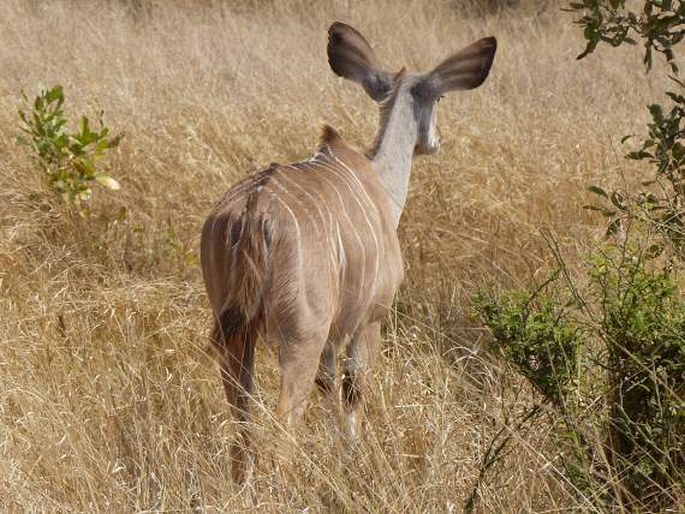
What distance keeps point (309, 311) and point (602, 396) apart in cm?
76

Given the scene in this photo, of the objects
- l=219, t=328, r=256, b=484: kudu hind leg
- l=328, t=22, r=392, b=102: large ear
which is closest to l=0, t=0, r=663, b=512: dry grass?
l=219, t=328, r=256, b=484: kudu hind leg

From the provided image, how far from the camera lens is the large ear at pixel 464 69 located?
15.5 ft

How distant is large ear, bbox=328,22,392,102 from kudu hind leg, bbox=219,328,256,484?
1.71 m

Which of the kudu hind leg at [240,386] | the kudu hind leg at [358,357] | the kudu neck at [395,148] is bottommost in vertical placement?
the kudu hind leg at [358,357]

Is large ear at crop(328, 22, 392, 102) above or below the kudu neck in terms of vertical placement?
above

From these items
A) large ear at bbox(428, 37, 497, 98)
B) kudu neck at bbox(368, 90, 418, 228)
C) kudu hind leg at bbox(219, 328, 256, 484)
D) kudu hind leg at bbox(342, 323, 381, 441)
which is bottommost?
kudu hind leg at bbox(342, 323, 381, 441)

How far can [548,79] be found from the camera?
8.84 m

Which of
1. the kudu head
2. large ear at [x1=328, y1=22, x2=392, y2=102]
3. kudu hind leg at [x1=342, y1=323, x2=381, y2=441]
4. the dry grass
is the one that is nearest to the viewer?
the dry grass

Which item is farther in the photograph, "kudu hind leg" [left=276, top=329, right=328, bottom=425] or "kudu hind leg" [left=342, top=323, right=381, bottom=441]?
"kudu hind leg" [left=342, top=323, right=381, bottom=441]

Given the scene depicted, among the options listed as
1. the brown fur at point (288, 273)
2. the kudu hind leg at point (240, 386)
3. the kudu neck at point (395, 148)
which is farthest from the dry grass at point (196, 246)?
the kudu neck at point (395, 148)

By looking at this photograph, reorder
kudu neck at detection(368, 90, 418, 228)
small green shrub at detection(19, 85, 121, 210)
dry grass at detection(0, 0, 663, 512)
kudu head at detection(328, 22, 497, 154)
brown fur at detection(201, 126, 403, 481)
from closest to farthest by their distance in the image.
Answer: dry grass at detection(0, 0, 663, 512) → brown fur at detection(201, 126, 403, 481) → kudu neck at detection(368, 90, 418, 228) → kudu head at detection(328, 22, 497, 154) → small green shrub at detection(19, 85, 121, 210)

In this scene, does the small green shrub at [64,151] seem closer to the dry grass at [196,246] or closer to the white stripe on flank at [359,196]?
the dry grass at [196,246]

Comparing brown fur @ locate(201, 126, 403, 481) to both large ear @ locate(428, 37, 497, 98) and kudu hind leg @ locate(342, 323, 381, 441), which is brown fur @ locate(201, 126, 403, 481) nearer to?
kudu hind leg @ locate(342, 323, 381, 441)

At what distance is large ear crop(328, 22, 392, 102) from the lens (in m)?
4.85
